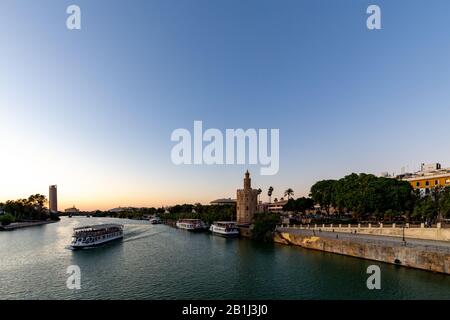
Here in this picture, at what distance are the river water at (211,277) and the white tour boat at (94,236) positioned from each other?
282 inches

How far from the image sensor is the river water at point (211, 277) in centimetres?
3156

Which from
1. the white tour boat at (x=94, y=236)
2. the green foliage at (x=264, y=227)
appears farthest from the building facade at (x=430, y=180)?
the white tour boat at (x=94, y=236)

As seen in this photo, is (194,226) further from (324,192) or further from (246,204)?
(324,192)

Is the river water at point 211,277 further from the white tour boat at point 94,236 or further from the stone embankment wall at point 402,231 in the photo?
the stone embankment wall at point 402,231

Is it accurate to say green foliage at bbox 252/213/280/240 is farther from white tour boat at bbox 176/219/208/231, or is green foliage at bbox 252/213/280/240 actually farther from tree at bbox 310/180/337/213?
white tour boat at bbox 176/219/208/231

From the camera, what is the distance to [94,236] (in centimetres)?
6912

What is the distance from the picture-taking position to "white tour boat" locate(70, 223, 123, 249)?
64.0 meters

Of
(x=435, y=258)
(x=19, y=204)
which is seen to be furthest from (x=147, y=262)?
(x=19, y=204)

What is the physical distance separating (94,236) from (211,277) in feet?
133

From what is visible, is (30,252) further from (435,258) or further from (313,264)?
(435,258)

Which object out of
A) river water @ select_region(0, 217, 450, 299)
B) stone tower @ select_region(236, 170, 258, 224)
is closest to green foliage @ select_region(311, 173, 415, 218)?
river water @ select_region(0, 217, 450, 299)

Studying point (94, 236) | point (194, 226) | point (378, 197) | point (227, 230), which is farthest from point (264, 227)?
point (194, 226)
